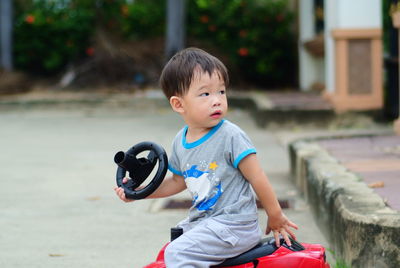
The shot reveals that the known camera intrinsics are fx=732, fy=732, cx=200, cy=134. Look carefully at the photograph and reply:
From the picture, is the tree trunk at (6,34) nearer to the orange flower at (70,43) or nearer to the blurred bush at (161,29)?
the blurred bush at (161,29)

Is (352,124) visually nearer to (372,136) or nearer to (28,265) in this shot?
(372,136)

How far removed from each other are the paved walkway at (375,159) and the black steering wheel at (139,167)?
118cm

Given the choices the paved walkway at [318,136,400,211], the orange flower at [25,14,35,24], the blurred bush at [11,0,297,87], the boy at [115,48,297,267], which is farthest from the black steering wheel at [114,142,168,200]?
the orange flower at [25,14,35,24]

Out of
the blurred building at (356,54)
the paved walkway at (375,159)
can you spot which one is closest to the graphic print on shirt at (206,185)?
the paved walkway at (375,159)

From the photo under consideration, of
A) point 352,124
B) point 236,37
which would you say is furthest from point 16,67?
point 352,124

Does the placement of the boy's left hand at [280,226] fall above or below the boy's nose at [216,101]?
below

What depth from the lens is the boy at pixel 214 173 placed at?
2838 mm

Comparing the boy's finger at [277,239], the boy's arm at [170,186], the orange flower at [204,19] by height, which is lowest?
the boy's finger at [277,239]

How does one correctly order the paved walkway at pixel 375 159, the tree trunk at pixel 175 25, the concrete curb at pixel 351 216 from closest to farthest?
the concrete curb at pixel 351 216, the paved walkway at pixel 375 159, the tree trunk at pixel 175 25

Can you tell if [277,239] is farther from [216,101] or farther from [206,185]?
[216,101]

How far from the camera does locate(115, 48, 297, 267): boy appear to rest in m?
2.84

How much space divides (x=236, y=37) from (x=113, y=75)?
7.99ft

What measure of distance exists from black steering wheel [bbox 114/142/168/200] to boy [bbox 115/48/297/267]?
0.06m

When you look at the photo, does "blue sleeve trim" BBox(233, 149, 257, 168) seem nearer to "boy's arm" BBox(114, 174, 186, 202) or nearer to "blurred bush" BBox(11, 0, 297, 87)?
"boy's arm" BBox(114, 174, 186, 202)
